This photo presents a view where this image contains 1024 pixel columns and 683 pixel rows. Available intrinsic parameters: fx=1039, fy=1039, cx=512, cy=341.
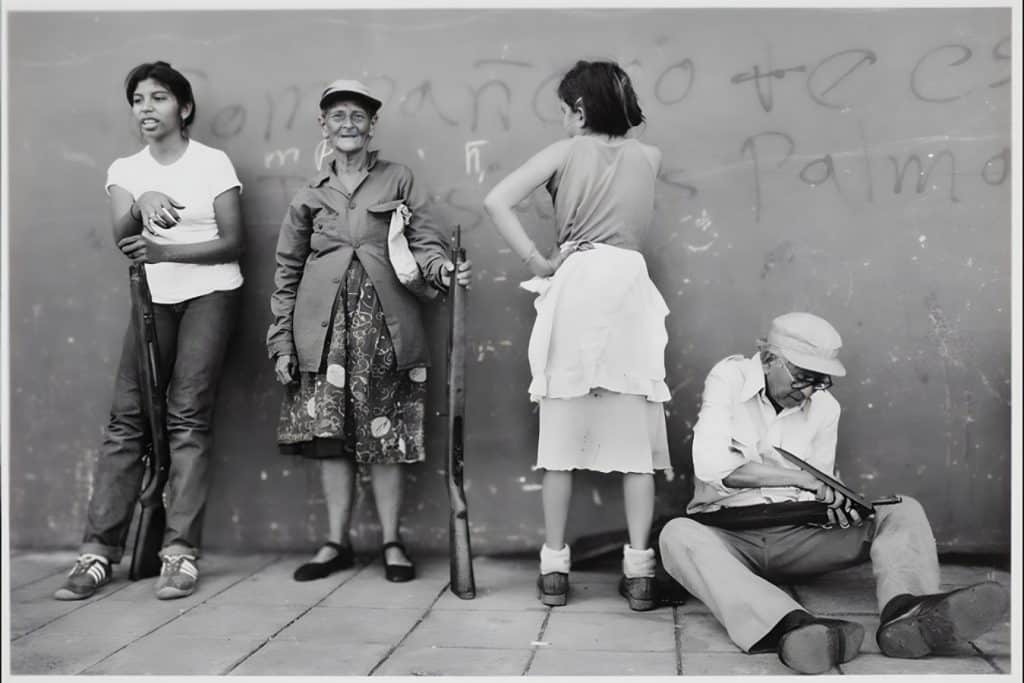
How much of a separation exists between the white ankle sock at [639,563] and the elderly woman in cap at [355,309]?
2.95 feet

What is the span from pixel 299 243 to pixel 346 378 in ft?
1.87

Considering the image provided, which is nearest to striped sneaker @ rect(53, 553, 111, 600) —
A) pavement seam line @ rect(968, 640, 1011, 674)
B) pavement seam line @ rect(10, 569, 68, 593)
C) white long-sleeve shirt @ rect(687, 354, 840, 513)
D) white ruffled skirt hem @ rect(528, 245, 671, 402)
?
pavement seam line @ rect(10, 569, 68, 593)

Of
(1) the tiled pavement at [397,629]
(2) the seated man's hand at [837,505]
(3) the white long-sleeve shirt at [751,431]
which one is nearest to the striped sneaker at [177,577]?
(1) the tiled pavement at [397,629]

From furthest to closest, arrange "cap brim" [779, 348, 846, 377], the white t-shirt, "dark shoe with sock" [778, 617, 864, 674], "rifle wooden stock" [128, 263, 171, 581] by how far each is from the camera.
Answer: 1. the white t-shirt
2. "rifle wooden stock" [128, 263, 171, 581]
3. "cap brim" [779, 348, 846, 377]
4. "dark shoe with sock" [778, 617, 864, 674]

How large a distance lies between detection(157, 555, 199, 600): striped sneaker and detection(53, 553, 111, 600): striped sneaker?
23 cm

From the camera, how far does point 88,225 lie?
14.6 feet

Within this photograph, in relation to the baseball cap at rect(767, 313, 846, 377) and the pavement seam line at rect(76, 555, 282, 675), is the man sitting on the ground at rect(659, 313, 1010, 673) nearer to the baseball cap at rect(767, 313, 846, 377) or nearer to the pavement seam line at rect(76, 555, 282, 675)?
the baseball cap at rect(767, 313, 846, 377)

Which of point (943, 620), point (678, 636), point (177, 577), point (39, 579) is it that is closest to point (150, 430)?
point (177, 577)

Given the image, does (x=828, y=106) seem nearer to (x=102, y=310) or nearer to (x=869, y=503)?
(x=869, y=503)

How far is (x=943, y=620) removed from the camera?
295 centimetres

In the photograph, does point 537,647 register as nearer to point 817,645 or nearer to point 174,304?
point 817,645

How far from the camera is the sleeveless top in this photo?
11.7ft

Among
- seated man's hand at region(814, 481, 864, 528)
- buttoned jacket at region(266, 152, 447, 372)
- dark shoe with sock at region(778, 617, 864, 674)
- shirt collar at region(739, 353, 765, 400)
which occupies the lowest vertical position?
dark shoe with sock at region(778, 617, 864, 674)

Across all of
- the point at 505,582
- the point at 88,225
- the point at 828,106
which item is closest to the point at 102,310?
the point at 88,225
